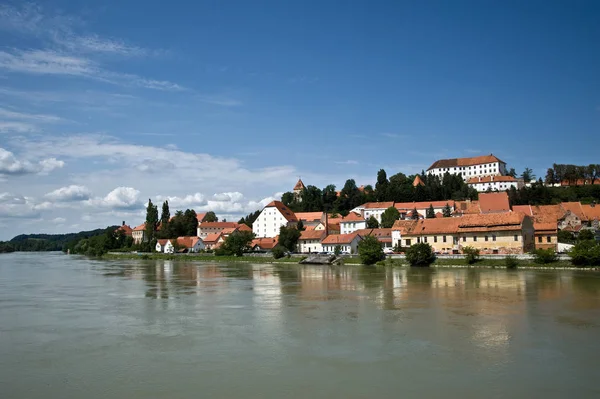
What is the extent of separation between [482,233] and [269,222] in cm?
4589

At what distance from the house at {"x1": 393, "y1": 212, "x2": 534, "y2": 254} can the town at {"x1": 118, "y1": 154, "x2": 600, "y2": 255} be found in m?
0.07

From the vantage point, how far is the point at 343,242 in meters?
57.2

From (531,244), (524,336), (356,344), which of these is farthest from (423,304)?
(531,244)

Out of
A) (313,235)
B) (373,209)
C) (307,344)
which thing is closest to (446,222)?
(313,235)

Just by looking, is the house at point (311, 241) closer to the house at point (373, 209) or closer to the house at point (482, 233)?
the house at point (373, 209)

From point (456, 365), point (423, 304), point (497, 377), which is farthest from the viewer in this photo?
point (423, 304)

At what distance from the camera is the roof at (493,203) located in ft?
186

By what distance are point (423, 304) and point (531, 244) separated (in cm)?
2587

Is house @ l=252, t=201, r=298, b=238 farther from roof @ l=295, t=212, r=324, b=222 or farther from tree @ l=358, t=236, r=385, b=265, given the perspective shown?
tree @ l=358, t=236, r=385, b=265

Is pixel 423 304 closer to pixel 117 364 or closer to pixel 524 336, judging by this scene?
pixel 524 336

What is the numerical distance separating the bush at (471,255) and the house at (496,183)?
52278 millimetres

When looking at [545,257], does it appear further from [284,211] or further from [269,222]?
[269,222]

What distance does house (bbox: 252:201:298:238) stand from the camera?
266 feet

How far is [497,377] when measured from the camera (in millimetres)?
10320
